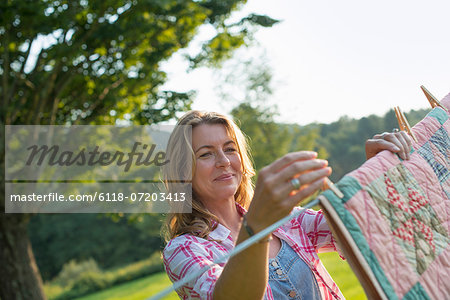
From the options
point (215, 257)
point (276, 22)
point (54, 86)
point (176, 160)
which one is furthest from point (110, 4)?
point (215, 257)

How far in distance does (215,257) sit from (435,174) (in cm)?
92

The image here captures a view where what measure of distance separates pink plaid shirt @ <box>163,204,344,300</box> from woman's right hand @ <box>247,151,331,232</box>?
1.13ft

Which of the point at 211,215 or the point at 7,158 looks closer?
the point at 211,215

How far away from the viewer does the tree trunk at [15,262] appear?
652 cm

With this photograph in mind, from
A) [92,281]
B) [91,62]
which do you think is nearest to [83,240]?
[92,281]

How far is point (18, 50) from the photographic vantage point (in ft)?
21.7

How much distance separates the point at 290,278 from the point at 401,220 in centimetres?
50

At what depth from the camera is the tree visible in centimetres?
597

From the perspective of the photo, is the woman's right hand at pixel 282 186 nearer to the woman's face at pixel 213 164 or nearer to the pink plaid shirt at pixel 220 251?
the pink plaid shirt at pixel 220 251

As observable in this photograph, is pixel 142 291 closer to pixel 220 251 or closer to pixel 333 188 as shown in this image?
pixel 220 251

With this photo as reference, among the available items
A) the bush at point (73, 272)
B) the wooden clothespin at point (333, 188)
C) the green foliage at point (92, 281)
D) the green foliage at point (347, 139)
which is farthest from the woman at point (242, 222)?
the bush at point (73, 272)

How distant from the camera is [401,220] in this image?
1.38m

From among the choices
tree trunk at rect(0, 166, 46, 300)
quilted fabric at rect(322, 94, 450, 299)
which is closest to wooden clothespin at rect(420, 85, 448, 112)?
quilted fabric at rect(322, 94, 450, 299)

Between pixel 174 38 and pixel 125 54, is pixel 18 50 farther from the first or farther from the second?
pixel 174 38
